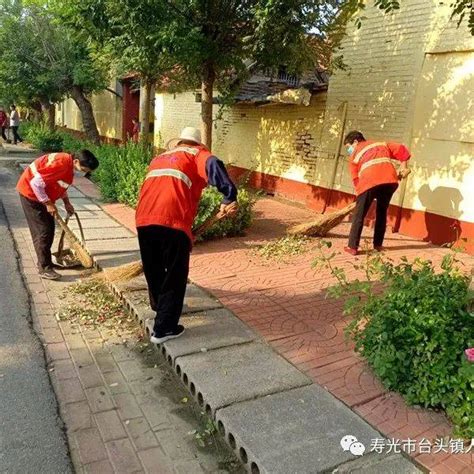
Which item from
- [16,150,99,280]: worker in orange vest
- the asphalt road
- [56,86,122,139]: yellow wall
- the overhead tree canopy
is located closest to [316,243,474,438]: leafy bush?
the asphalt road

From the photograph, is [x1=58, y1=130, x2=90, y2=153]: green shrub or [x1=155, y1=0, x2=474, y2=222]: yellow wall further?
[x1=58, y1=130, x2=90, y2=153]: green shrub

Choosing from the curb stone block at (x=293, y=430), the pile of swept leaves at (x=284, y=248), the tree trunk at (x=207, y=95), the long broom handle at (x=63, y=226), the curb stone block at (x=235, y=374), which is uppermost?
the tree trunk at (x=207, y=95)

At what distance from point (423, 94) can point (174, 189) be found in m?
4.81

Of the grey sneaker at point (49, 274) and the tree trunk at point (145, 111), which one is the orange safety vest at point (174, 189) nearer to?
the grey sneaker at point (49, 274)

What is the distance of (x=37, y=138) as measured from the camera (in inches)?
766

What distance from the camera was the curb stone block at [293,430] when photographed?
7.72ft

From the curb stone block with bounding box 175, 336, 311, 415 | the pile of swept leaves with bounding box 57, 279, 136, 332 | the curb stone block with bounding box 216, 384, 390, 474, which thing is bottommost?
the pile of swept leaves with bounding box 57, 279, 136, 332

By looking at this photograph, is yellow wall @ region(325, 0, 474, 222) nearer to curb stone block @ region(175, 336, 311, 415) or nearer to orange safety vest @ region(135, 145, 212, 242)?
curb stone block @ region(175, 336, 311, 415)

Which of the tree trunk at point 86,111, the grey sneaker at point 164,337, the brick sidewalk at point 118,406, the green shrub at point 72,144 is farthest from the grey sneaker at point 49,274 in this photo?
the tree trunk at point 86,111

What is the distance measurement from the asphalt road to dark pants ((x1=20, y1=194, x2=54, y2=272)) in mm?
689

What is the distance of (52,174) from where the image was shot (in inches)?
192

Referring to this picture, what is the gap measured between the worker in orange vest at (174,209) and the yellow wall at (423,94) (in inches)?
165

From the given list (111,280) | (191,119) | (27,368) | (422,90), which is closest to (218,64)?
(422,90)

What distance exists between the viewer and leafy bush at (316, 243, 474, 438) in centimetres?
254
